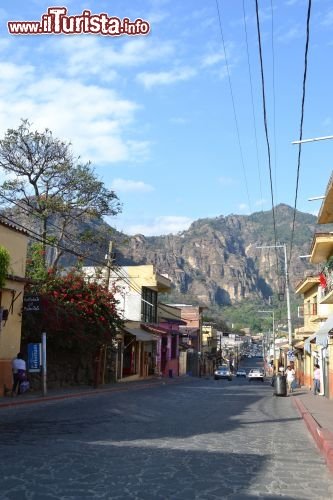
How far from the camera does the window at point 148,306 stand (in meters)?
48.1

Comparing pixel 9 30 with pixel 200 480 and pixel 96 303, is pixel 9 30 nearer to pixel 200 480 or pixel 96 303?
pixel 200 480

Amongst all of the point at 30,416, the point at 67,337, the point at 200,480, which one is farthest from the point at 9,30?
the point at 67,337

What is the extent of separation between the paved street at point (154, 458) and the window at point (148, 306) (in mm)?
32133

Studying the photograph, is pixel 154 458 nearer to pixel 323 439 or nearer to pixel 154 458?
pixel 154 458

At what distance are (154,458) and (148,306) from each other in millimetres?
40941

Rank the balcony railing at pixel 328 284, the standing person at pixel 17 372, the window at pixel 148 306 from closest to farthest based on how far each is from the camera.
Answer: the standing person at pixel 17 372
the balcony railing at pixel 328 284
the window at pixel 148 306

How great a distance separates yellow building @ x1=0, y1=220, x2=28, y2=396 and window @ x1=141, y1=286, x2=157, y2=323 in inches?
1000

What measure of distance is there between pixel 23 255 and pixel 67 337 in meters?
5.43

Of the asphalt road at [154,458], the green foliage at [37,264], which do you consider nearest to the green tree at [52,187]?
the green foliage at [37,264]

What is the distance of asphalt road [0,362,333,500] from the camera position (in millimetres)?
6816

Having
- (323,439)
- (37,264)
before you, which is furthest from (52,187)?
(323,439)

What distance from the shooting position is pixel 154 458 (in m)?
9.02

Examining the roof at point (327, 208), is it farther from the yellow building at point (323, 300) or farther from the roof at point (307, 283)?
the roof at point (307, 283)

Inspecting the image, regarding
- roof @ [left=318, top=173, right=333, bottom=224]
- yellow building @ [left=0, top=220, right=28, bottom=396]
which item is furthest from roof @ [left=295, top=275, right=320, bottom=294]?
yellow building @ [left=0, top=220, right=28, bottom=396]
